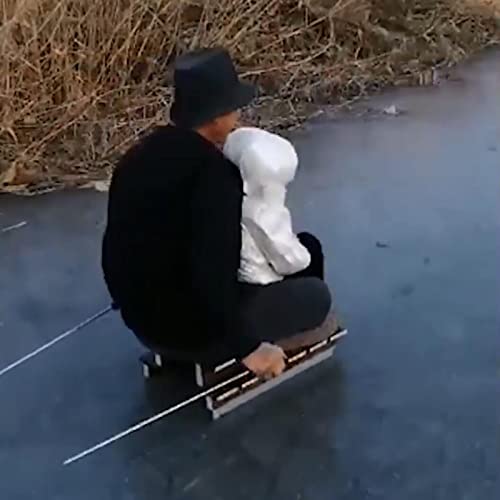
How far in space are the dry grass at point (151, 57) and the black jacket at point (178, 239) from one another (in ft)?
5.96

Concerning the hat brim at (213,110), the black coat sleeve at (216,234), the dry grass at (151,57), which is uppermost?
the hat brim at (213,110)

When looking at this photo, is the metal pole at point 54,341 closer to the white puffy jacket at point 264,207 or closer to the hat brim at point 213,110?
the white puffy jacket at point 264,207

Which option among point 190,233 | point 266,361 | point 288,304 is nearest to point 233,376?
point 266,361

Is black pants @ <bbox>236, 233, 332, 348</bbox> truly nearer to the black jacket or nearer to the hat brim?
the black jacket

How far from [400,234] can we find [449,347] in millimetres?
751

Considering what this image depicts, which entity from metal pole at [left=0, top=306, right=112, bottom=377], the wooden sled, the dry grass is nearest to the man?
the wooden sled

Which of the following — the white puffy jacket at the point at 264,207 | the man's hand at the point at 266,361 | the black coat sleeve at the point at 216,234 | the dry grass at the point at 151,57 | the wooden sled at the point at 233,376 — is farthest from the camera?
the dry grass at the point at 151,57

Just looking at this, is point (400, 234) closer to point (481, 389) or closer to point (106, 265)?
point (481, 389)

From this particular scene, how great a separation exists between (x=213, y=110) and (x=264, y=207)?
30 cm

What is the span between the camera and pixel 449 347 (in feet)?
10.3

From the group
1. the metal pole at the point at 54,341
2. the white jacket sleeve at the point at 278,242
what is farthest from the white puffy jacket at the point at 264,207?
the metal pole at the point at 54,341

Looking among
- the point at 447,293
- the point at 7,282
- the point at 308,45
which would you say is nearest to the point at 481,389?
the point at 447,293

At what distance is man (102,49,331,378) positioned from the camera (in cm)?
249

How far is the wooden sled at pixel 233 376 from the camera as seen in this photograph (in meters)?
2.85
